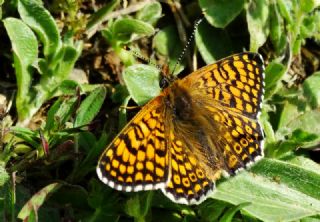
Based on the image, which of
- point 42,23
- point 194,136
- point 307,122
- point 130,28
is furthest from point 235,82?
point 42,23

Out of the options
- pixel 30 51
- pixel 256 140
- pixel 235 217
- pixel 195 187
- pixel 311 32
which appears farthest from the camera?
pixel 311 32

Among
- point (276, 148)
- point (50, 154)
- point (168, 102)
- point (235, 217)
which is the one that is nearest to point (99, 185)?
point (50, 154)

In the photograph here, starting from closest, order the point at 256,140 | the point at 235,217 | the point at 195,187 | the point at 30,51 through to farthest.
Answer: the point at 195,187
the point at 256,140
the point at 235,217
the point at 30,51

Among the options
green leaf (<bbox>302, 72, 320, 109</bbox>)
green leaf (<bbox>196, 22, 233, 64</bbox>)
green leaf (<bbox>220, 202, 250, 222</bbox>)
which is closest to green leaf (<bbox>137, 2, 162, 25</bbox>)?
green leaf (<bbox>196, 22, 233, 64</bbox>)

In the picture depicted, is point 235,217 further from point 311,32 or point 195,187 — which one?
point 311,32

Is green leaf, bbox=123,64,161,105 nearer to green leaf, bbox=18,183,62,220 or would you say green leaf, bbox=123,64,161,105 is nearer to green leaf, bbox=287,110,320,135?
green leaf, bbox=18,183,62,220
